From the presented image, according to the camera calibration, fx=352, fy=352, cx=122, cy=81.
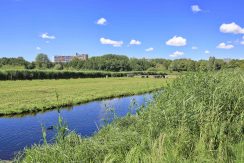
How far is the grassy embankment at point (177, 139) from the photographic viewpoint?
6.91 m

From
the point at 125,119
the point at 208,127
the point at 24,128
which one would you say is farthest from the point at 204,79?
the point at 24,128

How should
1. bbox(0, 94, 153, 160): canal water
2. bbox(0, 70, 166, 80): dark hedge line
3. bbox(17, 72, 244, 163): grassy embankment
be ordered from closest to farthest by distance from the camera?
bbox(17, 72, 244, 163): grassy embankment
bbox(0, 94, 153, 160): canal water
bbox(0, 70, 166, 80): dark hedge line

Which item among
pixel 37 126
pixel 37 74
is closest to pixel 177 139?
pixel 37 126

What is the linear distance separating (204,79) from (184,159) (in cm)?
513

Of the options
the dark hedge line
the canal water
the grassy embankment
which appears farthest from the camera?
the dark hedge line

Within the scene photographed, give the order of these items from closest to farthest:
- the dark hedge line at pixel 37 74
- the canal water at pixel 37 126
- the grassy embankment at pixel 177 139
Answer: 1. the grassy embankment at pixel 177 139
2. the canal water at pixel 37 126
3. the dark hedge line at pixel 37 74

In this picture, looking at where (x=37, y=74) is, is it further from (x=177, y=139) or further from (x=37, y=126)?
(x=177, y=139)

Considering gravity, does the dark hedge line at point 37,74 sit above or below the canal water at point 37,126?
above

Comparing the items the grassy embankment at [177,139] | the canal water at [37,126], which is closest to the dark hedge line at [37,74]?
the canal water at [37,126]

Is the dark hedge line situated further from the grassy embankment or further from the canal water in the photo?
the grassy embankment

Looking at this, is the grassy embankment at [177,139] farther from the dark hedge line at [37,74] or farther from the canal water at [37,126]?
the dark hedge line at [37,74]

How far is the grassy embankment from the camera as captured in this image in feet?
22.7

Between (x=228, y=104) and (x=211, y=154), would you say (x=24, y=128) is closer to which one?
(x=228, y=104)

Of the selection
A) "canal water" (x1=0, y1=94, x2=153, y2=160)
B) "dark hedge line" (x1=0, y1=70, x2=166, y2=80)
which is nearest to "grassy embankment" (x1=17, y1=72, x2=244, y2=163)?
"canal water" (x1=0, y1=94, x2=153, y2=160)
